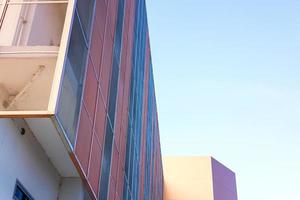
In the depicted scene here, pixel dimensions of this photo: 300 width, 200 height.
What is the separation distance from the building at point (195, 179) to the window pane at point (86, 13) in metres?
37.5

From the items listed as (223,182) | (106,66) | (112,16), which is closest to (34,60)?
(106,66)

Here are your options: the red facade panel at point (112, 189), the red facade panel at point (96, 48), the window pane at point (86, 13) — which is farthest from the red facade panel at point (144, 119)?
the window pane at point (86, 13)

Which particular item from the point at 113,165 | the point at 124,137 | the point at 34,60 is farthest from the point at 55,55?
the point at 124,137

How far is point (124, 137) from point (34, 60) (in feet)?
34.0

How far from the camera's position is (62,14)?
12.9 meters

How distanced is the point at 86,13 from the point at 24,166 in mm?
4918

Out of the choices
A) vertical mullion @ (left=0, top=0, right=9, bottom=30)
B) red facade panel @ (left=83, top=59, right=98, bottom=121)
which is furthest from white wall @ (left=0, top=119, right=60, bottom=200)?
vertical mullion @ (left=0, top=0, right=9, bottom=30)

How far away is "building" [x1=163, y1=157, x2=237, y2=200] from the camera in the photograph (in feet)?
165

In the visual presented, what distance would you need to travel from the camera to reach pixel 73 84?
12.8 m

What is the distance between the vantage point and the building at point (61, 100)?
11.4 metres

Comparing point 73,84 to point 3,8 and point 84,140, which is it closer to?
point 84,140

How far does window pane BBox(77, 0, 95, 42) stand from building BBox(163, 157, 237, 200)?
123ft

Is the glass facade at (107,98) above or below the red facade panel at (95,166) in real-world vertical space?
above

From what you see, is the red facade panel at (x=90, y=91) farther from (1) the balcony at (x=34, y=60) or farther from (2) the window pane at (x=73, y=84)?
(1) the balcony at (x=34, y=60)
